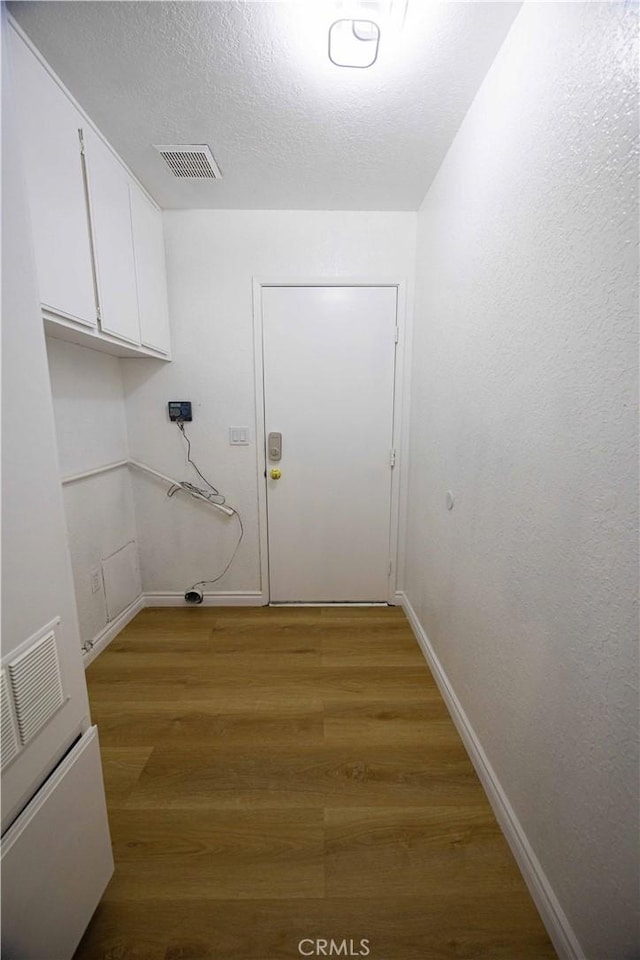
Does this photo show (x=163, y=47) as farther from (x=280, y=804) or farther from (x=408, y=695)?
(x=408, y=695)

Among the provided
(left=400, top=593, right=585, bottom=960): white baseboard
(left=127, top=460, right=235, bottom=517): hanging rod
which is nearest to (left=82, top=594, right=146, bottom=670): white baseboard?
(left=127, top=460, right=235, bottom=517): hanging rod

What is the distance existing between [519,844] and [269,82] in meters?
2.66

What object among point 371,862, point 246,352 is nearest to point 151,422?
point 246,352

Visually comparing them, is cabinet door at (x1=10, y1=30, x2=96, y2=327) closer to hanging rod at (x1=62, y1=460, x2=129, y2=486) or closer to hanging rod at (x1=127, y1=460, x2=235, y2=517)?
hanging rod at (x1=62, y1=460, x2=129, y2=486)

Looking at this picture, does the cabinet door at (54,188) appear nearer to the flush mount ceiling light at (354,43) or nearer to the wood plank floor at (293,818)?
the flush mount ceiling light at (354,43)

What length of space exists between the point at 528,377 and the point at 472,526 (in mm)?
605

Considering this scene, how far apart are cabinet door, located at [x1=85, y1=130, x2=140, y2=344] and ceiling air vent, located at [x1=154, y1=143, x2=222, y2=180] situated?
0.77 ft

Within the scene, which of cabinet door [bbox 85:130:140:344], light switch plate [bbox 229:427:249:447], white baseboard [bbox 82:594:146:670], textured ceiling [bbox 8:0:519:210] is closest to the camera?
textured ceiling [bbox 8:0:519:210]

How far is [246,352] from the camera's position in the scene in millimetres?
2176

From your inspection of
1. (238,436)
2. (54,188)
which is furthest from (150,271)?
(238,436)

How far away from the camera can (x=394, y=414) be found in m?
2.24

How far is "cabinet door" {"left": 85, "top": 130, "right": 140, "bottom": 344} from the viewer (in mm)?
1410

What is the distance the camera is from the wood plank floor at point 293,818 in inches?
36.1

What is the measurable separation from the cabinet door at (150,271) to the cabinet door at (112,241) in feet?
0.20
